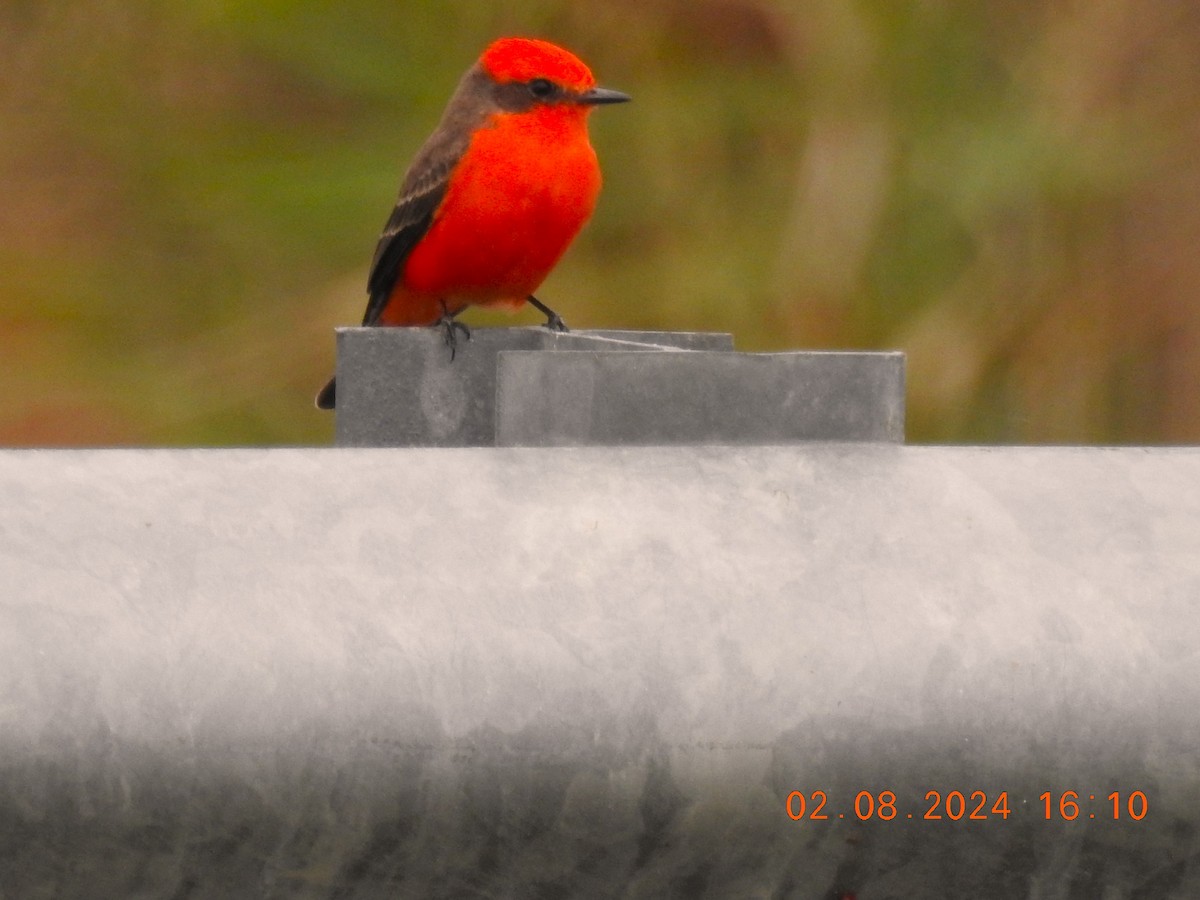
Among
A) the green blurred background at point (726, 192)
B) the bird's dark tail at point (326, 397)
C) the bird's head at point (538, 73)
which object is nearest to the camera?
the green blurred background at point (726, 192)

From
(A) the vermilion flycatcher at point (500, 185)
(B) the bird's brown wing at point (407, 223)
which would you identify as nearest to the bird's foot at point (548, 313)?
(A) the vermilion flycatcher at point (500, 185)

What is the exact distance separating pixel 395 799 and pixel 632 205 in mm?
2490

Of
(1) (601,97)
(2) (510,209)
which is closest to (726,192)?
(1) (601,97)

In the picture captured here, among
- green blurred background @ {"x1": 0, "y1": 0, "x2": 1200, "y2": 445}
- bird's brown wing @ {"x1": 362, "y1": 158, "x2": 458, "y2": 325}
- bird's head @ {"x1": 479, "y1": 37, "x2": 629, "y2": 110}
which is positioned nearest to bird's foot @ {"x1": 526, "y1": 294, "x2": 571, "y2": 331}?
green blurred background @ {"x1": 0, "y1": 0, "x2": 1200, "y2": 445}

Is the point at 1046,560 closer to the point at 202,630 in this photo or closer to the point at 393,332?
the point at 202,630

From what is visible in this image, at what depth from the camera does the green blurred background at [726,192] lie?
2846mm

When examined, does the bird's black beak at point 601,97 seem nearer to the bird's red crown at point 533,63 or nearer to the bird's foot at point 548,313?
the bird's red crown at point 533,63

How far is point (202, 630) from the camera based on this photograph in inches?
30.2

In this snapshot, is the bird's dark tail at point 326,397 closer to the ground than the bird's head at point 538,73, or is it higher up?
closer to the ground

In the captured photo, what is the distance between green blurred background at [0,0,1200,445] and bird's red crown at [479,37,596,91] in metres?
0.17

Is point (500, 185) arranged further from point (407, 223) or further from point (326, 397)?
point (326, 397)

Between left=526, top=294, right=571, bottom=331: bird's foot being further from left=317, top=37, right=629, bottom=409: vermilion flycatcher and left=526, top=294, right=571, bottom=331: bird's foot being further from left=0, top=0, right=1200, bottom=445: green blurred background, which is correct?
left=0, top=0, right=1200, bottom=445: green blurred background

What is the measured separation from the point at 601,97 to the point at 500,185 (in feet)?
0.81

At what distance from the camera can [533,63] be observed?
336 centimetres
